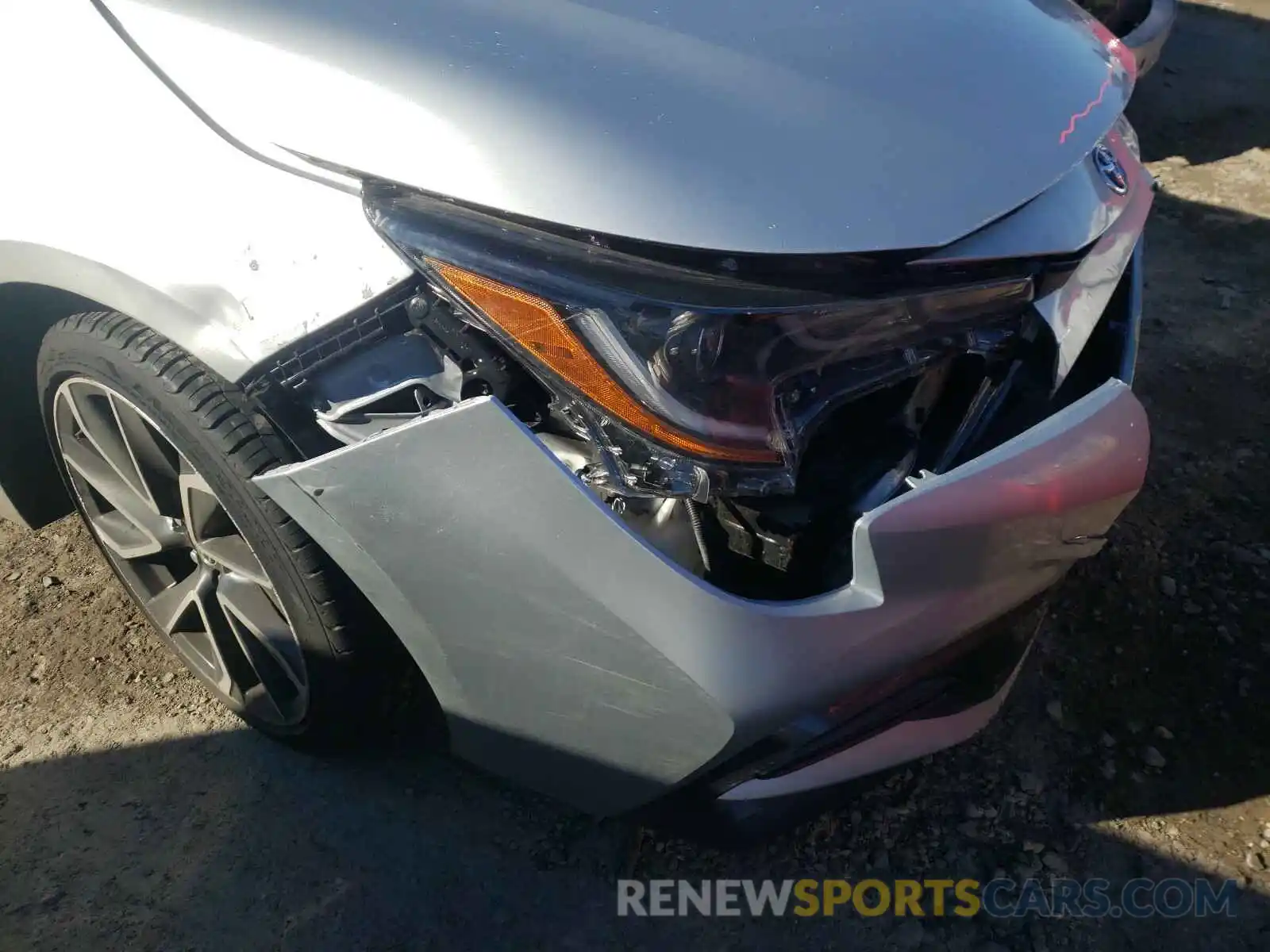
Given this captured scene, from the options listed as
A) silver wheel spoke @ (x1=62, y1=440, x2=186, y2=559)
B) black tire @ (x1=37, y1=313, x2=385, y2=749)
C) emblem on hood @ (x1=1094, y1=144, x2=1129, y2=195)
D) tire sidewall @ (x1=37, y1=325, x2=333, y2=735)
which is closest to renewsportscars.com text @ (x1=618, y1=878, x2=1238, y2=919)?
black tire @ (x1=37, y1=313, x2=385, y2=749)

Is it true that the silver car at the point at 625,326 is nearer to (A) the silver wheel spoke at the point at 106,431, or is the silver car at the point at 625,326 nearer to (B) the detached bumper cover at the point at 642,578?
(B) the detached bumper cover at the point at 642,578

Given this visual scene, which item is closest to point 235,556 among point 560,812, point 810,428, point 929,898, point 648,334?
point 560,812

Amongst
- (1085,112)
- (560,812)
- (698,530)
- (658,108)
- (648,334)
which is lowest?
(560,812)

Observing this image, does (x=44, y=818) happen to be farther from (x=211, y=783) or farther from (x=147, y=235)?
(x=147, y=235)

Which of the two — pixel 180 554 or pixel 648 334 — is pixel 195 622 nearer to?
pixel 180 554

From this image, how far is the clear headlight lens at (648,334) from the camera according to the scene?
4.44ft

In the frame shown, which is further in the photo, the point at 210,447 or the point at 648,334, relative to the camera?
the point at 210,447

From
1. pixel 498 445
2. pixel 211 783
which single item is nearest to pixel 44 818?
pixel 211 783

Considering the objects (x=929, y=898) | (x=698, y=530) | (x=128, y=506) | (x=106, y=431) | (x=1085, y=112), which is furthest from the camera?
(x=128, y=506)

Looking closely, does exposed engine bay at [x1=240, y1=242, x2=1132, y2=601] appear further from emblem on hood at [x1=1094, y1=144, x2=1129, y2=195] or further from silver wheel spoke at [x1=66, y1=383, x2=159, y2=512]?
silver wheel spoke at [x1=66, y1=383, x2=159, y2=512]

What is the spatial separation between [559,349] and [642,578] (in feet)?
1.07

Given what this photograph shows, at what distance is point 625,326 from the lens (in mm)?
1358

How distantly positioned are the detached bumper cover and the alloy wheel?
452 mm

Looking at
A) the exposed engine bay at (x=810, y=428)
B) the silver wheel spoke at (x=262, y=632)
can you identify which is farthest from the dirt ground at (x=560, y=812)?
the exposed engine bay at (x=810, y=428)
